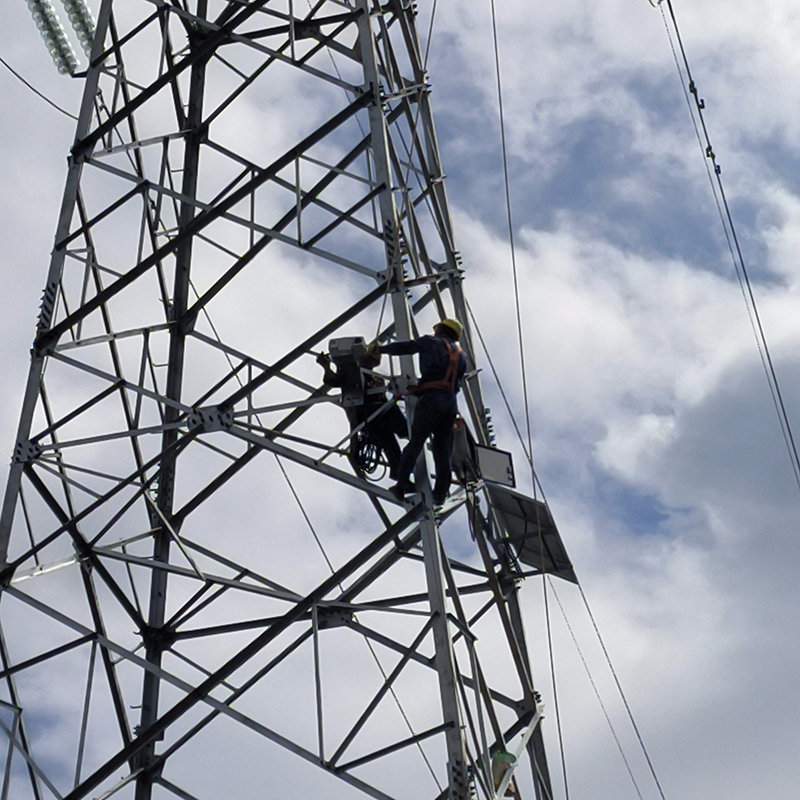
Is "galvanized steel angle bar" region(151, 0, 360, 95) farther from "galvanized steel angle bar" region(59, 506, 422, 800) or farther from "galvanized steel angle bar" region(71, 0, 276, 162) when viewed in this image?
A: "galvanized steel angle bar" region(59, 506, 422, 800)

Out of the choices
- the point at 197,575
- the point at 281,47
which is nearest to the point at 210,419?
the point at 197,575

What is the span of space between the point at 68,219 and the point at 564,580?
21.2ft

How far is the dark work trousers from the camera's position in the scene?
1102 cm

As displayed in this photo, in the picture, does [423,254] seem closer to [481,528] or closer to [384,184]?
[384,184]

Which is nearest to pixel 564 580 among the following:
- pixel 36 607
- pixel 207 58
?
pixel 36 607

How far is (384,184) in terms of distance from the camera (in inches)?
475

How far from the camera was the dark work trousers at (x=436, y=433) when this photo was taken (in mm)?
11016

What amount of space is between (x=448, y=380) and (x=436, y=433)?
1.57 ft

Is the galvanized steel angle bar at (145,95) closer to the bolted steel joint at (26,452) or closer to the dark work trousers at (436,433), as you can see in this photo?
the bolted steel joint at (26,452)

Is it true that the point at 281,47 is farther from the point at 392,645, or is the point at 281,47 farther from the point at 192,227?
the point at 392,645

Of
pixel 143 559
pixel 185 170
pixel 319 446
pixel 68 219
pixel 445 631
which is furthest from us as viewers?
pixel 185 170

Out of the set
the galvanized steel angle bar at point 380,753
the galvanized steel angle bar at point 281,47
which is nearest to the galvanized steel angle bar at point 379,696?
the galvanized steel angle bar at point 380,753

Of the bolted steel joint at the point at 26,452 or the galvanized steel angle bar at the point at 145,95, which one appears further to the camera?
the galvanized steel angle bar at the point at 145,95

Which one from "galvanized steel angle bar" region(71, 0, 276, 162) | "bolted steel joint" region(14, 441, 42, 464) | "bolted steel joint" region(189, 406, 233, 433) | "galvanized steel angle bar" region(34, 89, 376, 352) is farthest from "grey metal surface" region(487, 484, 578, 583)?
"galvanized steel angle bar" region(71, 0, 276, 162)
